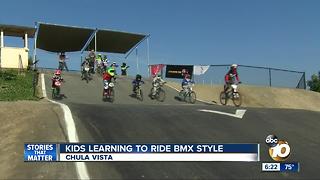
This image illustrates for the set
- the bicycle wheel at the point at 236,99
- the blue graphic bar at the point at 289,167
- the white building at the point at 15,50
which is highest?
the white building at the point at 15,50

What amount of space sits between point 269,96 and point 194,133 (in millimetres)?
19481

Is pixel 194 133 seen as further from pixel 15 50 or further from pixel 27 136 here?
pixel 15 50

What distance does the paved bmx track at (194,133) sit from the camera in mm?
11234

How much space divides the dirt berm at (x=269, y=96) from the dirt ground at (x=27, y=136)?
53.4 feet

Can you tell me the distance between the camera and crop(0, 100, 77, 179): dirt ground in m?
11.0

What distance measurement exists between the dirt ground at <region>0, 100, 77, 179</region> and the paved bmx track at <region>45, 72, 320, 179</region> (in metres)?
0.59

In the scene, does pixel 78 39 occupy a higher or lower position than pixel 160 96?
higher

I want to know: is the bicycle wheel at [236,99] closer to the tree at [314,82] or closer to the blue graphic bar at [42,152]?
the blue graphic bar at [42,152]

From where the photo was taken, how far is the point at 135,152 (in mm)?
11477

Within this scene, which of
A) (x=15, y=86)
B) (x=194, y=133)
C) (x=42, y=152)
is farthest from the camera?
(x=15, y=86)

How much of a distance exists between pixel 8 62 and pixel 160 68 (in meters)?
10.8

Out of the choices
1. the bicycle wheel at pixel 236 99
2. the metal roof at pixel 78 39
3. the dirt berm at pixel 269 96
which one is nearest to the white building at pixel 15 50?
the metal roof at pixel 78 39

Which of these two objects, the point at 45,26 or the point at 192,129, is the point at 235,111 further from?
the point at 45,26

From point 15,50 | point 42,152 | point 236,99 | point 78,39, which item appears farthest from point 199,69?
point 42,152
